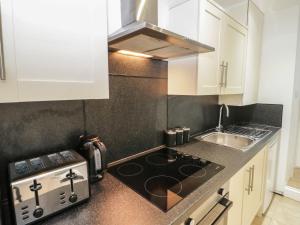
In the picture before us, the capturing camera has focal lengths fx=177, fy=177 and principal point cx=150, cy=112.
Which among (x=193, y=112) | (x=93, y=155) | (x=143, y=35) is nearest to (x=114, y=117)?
(x=93, y=155)

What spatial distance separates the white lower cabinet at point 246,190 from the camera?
1205 mm

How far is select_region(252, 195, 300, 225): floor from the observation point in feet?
6.18

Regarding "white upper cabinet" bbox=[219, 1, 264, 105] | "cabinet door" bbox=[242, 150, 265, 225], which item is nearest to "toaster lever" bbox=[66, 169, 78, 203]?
"cabinet door" bbox=[242, 150, 265, 225]

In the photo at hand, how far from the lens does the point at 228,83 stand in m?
1.62

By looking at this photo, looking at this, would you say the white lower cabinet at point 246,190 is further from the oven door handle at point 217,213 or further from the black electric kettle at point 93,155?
the black electric kettle at point 93,155

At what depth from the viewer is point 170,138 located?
1524 mm

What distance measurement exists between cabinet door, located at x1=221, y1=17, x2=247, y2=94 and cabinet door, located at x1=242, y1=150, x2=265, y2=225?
66cm

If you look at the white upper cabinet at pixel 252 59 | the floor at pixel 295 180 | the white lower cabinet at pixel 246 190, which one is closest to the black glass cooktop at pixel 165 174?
the white lower cabinet at pixel 246 190

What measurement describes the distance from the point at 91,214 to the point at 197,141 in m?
1.22

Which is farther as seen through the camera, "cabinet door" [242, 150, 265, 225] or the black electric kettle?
"cabinet door" [242, 150, 265, 225]

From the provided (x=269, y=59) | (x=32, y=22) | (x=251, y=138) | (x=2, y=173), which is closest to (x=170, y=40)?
(x=32, y=22)

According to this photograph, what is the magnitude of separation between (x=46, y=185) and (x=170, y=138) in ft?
3.37

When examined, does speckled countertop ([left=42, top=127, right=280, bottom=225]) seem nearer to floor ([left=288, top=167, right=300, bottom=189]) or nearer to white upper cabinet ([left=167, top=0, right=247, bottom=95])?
white upper cabinet ([left=167, top=0, right=247, bottom=95])

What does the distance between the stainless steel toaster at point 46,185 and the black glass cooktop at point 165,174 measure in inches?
11.7
